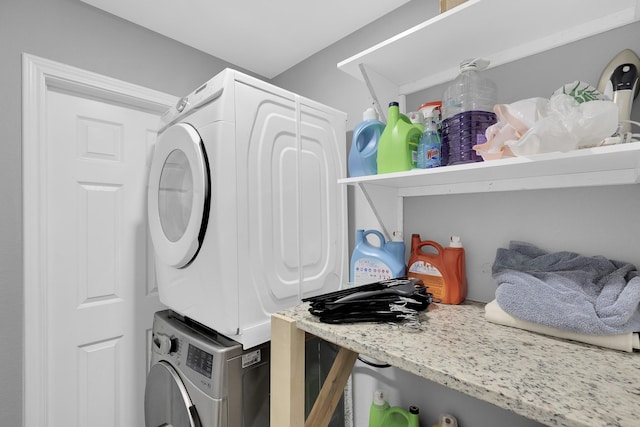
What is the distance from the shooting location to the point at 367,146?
1361mm

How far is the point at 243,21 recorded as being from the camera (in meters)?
1.76

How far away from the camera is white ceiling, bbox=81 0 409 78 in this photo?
161 cm

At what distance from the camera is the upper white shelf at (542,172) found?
77 centimetres

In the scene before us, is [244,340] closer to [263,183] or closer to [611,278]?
[263,183]

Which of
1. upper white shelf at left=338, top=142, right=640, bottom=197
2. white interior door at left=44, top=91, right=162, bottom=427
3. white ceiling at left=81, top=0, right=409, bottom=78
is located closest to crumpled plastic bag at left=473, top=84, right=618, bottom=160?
upper white shelf at left=338, top=142, right=640, bottom=197

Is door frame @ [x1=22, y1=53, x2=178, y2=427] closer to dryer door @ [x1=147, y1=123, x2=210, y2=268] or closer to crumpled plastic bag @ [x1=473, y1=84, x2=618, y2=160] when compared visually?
dryer door @ [x1=147, y1=123, x2=210, y2=268]

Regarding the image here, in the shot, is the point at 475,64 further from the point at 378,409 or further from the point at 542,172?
the point at 378,409

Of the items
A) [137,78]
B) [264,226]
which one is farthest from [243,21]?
[264,226]

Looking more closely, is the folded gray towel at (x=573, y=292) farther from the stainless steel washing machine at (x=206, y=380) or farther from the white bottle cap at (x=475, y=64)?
the stainless steel washing machine at (x=206, y=380)

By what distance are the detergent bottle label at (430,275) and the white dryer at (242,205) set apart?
469 mm

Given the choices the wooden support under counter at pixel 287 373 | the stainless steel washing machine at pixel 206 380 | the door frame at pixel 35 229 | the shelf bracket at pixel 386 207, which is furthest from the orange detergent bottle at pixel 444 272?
the door frame at pixel 35 229

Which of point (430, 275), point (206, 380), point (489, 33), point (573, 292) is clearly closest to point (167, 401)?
point (206, 380)

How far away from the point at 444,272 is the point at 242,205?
2.99 feet

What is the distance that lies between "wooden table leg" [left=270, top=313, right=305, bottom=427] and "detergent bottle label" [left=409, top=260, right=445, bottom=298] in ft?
2.05
